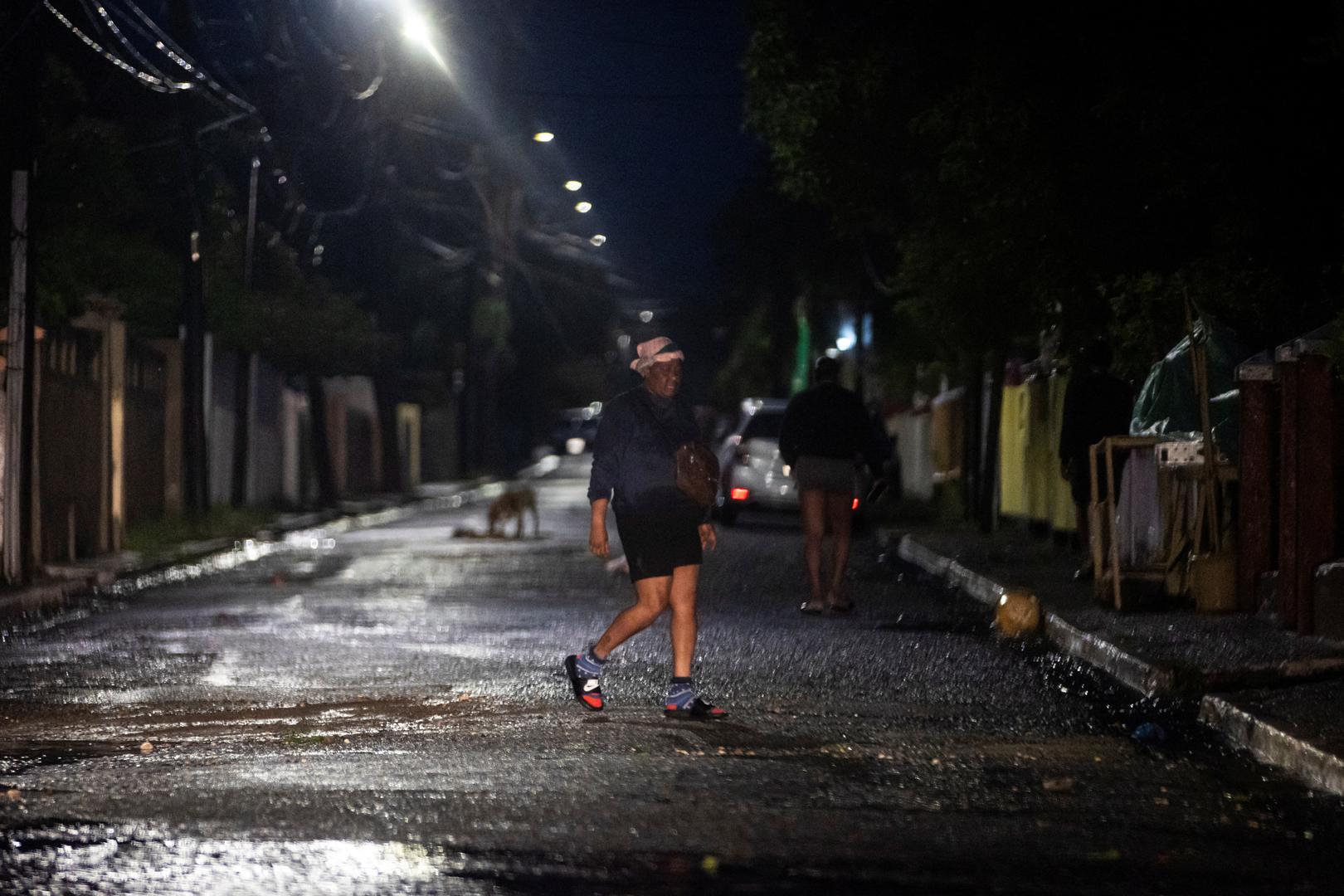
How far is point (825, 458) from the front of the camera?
1509 centimetres

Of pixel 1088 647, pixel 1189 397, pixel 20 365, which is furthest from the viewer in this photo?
pixel 20 365

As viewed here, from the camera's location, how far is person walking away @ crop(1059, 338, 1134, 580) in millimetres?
15906

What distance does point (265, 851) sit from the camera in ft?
20.6

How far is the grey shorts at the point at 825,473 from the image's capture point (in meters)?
15.1

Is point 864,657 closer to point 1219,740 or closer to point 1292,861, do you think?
point 1219,740

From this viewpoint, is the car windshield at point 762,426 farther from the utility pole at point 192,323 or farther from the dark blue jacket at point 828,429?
the dark blue jacket at point 828,429

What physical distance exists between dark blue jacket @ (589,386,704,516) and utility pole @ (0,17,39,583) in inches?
363

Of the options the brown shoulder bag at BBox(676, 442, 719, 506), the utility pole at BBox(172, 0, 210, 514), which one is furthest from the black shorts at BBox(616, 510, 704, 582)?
the utility pole at BBox(172, 0, 210, 514)

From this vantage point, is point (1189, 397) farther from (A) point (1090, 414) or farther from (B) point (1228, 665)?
(B) point (1228, 665)

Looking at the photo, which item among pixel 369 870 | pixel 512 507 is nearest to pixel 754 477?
pixel 512 507

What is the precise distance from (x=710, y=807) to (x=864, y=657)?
5.16 metres

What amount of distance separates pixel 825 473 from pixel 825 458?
111 millimetres

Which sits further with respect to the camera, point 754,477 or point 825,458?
point 754,477

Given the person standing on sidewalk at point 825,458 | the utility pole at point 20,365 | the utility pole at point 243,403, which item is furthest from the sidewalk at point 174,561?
the person standing on sidewalk at point 825,458
